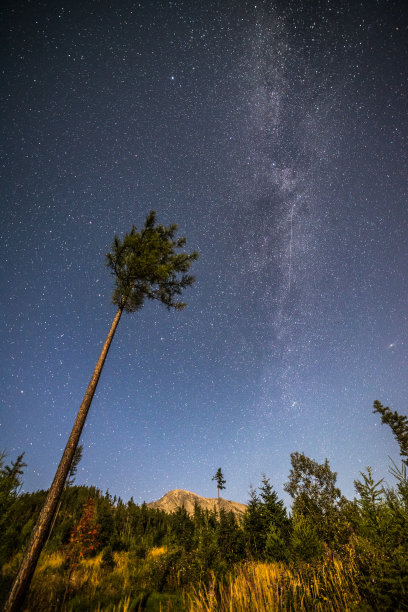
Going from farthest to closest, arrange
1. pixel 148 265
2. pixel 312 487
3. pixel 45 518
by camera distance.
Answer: pixel 312 487 < pixel 148 265 < pixel 45 518

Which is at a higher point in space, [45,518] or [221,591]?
[45,518]

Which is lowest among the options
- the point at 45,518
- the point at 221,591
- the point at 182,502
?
the point at 221,591

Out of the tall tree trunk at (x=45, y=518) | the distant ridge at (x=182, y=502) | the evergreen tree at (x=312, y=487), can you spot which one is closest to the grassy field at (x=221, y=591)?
the tall tree trunk at (x=45, y=518)

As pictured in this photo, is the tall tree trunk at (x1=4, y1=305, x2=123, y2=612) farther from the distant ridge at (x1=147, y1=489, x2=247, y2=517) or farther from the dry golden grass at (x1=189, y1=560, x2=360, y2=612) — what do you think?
the distant ridge at (x1=147, y1=489, x2=247, y2=517)

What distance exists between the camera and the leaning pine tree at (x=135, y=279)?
23.4 ft

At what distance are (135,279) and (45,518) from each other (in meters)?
9.28

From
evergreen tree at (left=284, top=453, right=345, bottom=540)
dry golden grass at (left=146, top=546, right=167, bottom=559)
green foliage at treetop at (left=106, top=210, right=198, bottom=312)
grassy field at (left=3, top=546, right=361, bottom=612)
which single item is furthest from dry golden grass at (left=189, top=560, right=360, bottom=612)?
evergreen tree at (left=284, top=453, right=345, bottom=540)

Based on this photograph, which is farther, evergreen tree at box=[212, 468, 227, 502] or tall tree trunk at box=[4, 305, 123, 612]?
evergreen tree at box=[212, 468, 227, 502]

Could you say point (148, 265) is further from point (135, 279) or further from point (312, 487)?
point (312, 487)

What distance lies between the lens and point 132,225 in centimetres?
1251

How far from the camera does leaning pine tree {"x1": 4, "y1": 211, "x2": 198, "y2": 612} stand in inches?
281

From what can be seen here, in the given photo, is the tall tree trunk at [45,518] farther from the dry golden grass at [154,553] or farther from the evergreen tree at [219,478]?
the evergreen tree at [219,478]

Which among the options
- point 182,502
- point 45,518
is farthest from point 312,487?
point 182,502

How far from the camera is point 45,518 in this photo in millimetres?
6484
